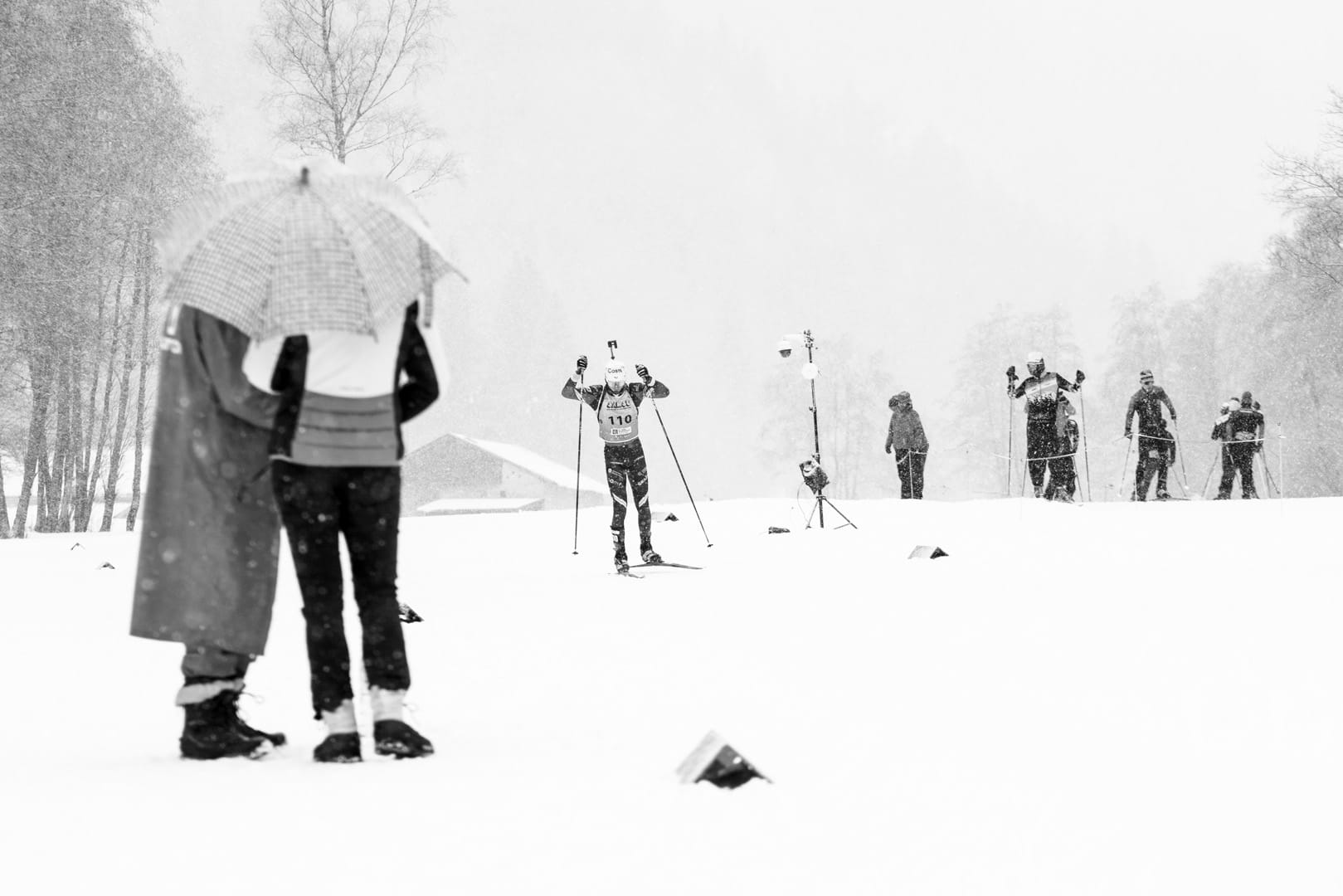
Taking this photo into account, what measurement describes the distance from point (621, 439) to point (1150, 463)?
36.3 feet

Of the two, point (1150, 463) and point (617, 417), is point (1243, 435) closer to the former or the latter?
point (1150, 463)

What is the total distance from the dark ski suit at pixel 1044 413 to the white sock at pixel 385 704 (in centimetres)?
1448

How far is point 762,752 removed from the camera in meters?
3.66

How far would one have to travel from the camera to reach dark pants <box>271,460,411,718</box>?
3.47 metres

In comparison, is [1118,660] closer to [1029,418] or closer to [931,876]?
[931,876]

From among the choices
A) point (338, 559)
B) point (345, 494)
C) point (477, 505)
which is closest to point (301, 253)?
point (345, 494)

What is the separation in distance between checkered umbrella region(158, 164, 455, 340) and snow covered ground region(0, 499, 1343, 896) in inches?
53.6

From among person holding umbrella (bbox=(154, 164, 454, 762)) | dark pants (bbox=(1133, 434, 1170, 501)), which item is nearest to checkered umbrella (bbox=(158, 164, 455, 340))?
person holding umbrella (bbox=(154, 164, 454, 762))

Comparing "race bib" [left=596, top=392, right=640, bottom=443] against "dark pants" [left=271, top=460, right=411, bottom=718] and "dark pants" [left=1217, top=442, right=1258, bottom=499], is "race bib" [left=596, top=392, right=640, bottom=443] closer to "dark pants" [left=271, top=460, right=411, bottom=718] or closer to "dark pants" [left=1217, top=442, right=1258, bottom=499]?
"dark pants" [left=271, top=460, right=411, bottom=718]

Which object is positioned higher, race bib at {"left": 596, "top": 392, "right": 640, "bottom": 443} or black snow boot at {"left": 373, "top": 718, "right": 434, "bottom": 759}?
race bib at {"left": 596, "top": 392, "right": 640, "bottom": 443}

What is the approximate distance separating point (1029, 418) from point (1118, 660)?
12961mm

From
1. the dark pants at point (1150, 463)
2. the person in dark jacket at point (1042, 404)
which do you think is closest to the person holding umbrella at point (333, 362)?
the person in dark jacket at point (1042, 404)

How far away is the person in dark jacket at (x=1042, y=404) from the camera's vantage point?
17.2 meters

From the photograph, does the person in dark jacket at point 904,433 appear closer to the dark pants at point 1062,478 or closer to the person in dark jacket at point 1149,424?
the dark pants at point 1062,478
